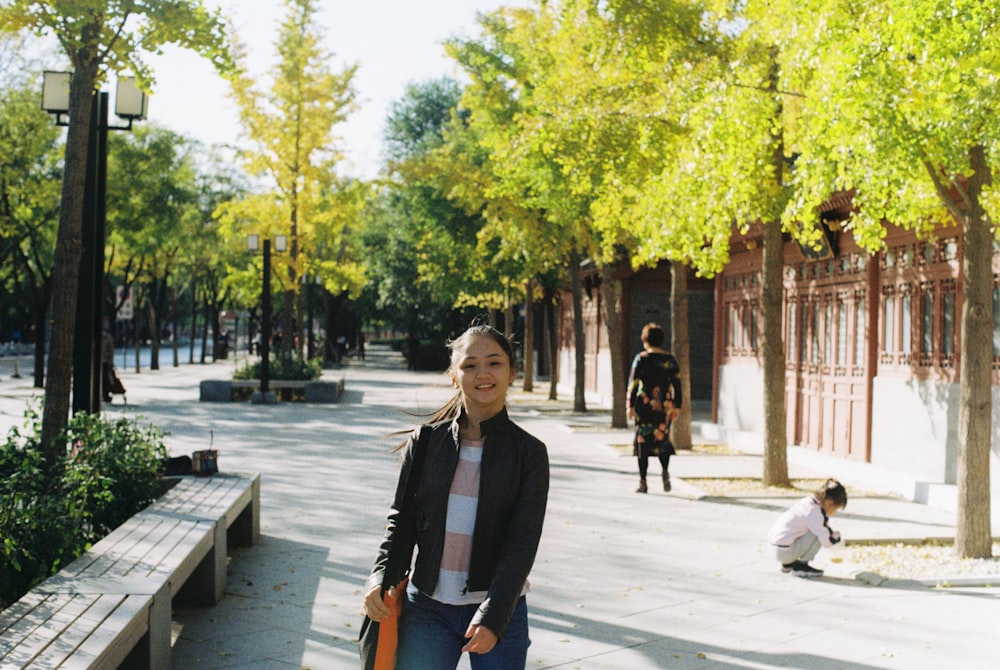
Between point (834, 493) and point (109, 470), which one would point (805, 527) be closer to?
point (834, 493)

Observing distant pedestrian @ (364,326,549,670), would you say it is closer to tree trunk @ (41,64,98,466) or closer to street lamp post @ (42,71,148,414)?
tree trunk @ (41,64,98,466)

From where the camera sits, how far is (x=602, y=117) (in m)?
16.0

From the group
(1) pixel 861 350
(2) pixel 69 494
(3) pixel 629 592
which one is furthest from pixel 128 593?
(1) pixel 861 350

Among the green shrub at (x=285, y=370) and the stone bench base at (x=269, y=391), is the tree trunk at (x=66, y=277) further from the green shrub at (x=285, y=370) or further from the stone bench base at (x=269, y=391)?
the green shrub at (x=285, y=370)

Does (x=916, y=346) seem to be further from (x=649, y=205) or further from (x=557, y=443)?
(x=557, y=443)

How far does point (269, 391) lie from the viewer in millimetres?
27938

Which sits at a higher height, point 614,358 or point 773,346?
point 773,346

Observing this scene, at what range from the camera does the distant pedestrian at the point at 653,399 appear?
13.1 meters

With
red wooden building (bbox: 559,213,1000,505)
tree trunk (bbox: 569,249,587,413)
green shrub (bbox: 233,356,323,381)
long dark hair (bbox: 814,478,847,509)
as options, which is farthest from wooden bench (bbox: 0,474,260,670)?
green shrub (bbox: 233,356,323,381)

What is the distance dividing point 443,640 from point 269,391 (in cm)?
2473

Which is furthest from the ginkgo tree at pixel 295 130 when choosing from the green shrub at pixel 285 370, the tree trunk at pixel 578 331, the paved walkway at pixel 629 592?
the paved walkway at pixel 629 592

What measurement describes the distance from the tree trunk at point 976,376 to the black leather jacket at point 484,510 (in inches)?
248

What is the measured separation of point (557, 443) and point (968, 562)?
434 inches

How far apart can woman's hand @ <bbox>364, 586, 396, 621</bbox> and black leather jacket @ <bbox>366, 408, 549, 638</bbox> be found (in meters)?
0.04
